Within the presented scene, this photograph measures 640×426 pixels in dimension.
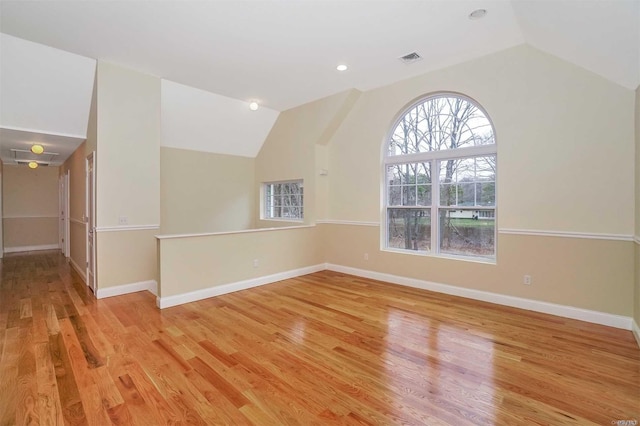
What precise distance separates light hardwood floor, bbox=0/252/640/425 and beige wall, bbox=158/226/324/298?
0.34 meters

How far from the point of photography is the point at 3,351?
257cm

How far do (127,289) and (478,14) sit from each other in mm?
5307

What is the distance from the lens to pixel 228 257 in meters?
4.22

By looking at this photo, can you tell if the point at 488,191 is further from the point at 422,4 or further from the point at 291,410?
the point at 291,410

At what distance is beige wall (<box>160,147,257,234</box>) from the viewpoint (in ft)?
19.5

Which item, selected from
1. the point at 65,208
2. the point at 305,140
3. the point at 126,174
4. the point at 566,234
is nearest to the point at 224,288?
the point at 126,174

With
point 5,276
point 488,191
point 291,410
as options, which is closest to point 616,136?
point 488,191

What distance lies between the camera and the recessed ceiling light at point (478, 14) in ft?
9.27

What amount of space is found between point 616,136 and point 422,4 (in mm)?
2344

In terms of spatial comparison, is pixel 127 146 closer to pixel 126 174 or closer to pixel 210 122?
pixel 126 174

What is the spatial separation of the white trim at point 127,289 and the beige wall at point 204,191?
1.75 m

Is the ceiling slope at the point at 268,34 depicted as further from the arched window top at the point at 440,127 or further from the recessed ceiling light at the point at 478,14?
A: the arched window top at the point at 440,127

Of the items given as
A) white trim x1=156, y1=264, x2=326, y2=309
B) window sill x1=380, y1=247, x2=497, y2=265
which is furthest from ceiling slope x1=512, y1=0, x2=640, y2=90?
white trim x1=156, y1=264, x2=326, y2=309

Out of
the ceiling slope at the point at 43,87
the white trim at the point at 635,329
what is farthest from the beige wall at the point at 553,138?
the ceiling slope at the point at 43,87
